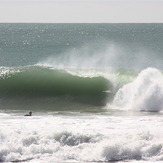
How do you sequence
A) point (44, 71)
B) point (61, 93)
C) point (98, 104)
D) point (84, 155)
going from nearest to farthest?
point (84, 155), point (98, 104), point (61, 93), point (44, 71)

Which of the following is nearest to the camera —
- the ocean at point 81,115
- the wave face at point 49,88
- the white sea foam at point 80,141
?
the white sea foam at point 80,141

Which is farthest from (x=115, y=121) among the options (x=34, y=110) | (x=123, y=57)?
(x=123, y=57)

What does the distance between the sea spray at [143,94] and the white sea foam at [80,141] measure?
190 inches

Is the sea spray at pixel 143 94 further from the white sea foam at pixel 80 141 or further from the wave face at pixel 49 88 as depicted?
the white sea foam at pixel 80 141

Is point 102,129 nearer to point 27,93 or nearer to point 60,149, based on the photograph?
point 60,149

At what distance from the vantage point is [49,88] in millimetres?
27828

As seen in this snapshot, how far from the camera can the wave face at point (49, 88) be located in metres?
25.6

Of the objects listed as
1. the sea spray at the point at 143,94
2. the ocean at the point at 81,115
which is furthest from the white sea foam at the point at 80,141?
the sea spray at the point at 143,94

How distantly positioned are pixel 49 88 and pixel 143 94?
543 cm

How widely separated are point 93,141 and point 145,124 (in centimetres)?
269

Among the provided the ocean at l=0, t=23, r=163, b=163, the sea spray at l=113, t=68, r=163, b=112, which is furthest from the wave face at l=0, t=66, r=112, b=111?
the sea spray at l=113, t=68, r=163, b=112

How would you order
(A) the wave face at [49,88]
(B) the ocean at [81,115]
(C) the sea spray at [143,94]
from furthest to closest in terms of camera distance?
(A) the wave face at [49,88], (C) the sea spray at [143,94], (B) the ocean at [81,115]

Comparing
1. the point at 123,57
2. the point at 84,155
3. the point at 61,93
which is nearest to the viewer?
the point at 84,155

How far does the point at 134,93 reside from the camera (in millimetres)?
24656
